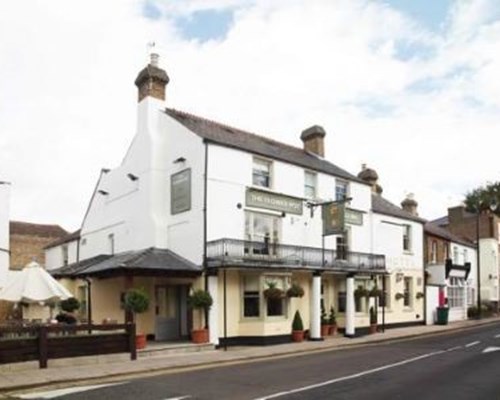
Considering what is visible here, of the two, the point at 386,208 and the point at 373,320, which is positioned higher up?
the point at 386,208

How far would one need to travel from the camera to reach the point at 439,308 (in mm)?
36750

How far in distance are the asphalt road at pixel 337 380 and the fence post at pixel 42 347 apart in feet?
10.9

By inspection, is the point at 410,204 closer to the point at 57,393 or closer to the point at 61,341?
the point at 61,341

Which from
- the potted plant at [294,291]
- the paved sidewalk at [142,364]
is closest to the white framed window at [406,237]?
the paved sidewalk at [142,364]

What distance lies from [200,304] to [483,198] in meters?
55.6

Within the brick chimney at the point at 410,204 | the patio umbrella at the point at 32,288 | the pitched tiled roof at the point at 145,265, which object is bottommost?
the patio umbrella at the point at 32,288

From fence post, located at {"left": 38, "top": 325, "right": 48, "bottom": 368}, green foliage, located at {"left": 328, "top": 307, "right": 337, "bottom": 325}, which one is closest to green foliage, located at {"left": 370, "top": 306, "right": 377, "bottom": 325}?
green foliage, located at {"left": 328, "top": 307, "right": 337, "bottom": 325}

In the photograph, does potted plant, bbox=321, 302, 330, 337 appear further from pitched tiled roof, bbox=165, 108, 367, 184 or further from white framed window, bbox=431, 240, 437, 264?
white framed window, bbox=431, 240, 437, 264

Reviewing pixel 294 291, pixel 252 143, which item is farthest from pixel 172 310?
pixel 252 143

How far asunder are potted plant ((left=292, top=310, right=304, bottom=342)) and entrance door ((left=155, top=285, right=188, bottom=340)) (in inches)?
168

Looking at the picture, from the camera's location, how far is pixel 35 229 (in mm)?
48062

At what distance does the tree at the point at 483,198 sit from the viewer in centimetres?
6919

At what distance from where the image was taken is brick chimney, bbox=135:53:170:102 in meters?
25.7

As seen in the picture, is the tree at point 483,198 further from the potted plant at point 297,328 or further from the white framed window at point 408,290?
the potted plant at point 297,328
